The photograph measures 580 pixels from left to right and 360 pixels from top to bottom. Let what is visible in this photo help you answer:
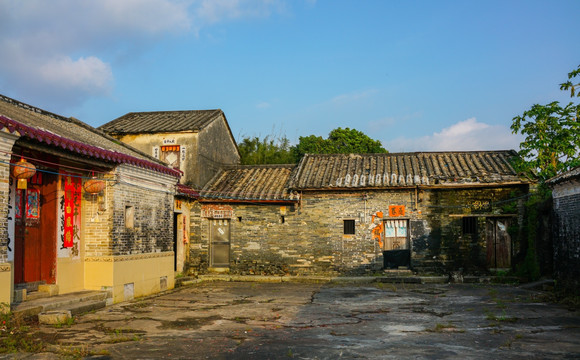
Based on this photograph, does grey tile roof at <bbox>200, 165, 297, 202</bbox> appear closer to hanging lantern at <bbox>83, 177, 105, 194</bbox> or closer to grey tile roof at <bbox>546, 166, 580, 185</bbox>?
hanging lantern at <bbox>83, 177, 105, 194</bbox>

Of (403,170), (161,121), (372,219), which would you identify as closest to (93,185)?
(161,121)

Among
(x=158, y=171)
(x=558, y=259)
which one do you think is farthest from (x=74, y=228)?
(x=558, y=259)

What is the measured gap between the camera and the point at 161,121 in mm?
18750

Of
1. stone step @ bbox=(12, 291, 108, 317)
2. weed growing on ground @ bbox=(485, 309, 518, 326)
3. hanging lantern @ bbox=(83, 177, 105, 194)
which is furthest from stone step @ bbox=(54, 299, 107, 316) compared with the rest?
weed growing on ground @ bbox=(485, 309, 518, 326)

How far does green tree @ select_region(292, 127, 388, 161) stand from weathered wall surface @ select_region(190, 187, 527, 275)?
529 inches

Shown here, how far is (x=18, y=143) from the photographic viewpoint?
8.42 meters

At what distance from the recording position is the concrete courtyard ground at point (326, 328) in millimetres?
6555

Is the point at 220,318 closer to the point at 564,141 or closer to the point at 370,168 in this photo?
the point at 370,168

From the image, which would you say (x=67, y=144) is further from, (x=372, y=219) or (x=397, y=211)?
(x=397, y=211)

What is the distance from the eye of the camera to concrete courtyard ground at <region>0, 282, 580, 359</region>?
6555 mm

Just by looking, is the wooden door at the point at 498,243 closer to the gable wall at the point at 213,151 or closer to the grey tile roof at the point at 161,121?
the gable wall at the point at 213,151

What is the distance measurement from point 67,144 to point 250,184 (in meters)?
9.20

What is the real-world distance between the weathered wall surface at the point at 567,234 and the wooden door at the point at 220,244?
9976mm

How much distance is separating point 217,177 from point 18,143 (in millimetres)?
10447
